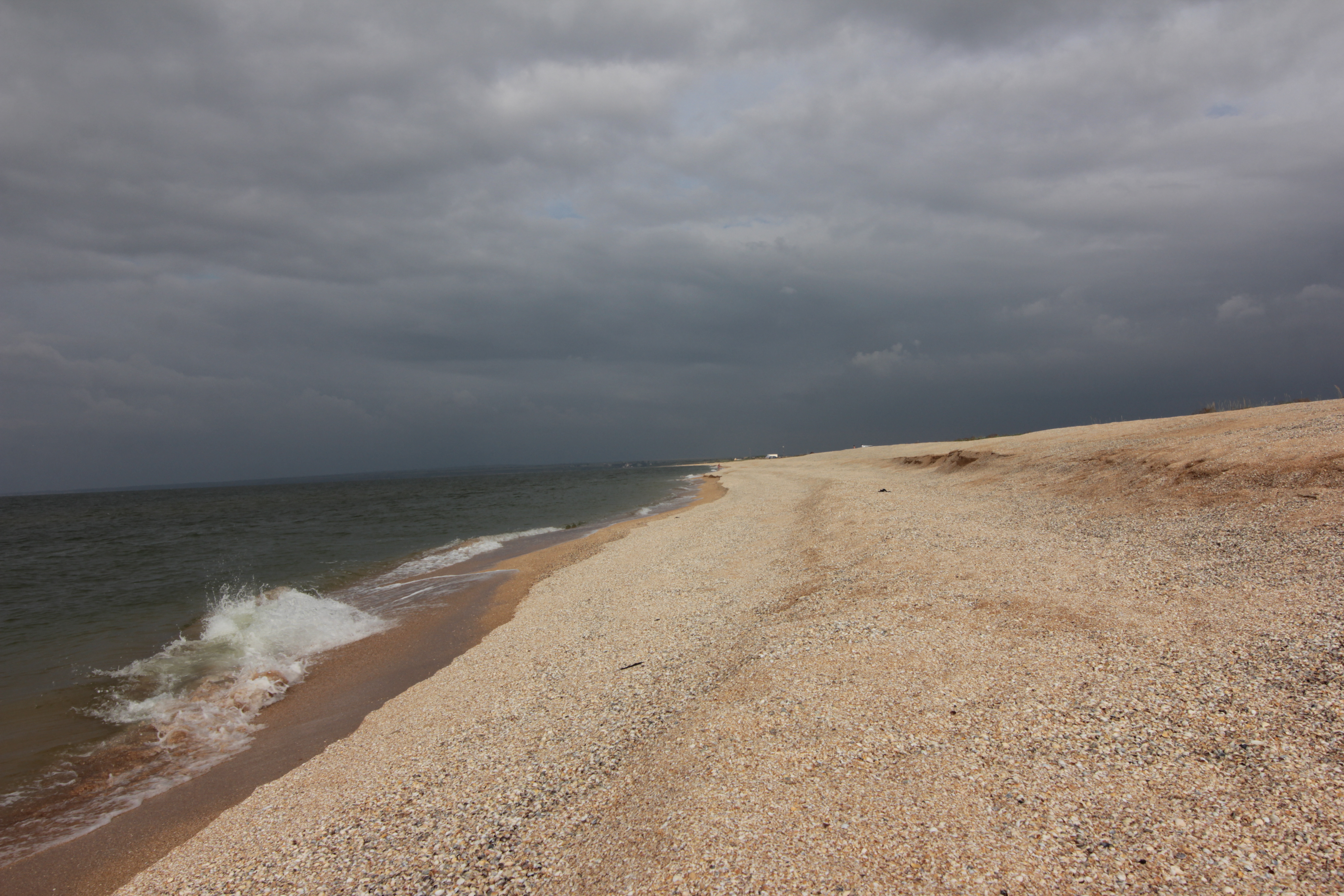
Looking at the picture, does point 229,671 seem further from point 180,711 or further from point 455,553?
point 455,553

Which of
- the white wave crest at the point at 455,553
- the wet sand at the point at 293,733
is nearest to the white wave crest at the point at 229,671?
the wet sand at the point at 293,733

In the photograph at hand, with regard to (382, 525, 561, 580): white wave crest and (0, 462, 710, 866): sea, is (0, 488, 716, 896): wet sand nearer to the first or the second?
(0, 462, 710, 866): sea

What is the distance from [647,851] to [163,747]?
832 cm

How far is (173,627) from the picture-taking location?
14.6 m

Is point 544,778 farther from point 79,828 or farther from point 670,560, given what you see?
point 670,560

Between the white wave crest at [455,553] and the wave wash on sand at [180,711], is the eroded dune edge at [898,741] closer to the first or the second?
the wave wash on sand at [180,711]

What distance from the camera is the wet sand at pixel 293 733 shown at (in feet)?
18.4

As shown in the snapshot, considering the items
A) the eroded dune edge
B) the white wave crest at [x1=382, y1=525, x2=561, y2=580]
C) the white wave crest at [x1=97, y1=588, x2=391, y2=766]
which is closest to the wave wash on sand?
the white wave crest at [x1=97, y1=588, x2=391, y2=766]

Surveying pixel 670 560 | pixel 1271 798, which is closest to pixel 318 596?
pixel 670 560

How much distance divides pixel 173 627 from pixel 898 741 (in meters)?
17.8

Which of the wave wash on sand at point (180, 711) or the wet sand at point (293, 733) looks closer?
the wet sand at point (293, 733)

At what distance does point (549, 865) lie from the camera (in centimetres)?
420

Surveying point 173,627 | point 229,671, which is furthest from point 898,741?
point 173,627

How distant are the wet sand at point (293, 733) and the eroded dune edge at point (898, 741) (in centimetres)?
70
